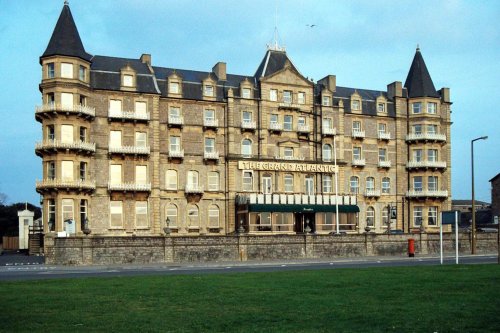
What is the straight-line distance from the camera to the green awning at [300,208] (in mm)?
58812

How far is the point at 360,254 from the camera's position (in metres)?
49.3

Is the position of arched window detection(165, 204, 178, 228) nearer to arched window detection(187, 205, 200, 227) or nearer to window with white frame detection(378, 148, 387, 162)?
arched window detection(187, 205, 200, 227)

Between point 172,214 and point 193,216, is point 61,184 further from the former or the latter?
point 193,216

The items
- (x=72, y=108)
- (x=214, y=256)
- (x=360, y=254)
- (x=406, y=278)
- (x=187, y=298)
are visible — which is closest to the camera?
(x=187, y=298)

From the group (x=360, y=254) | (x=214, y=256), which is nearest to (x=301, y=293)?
(x=214, y=256)

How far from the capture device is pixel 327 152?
66438 millimetres

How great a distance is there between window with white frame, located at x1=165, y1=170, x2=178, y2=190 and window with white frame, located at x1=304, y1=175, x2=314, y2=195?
14.1 metres

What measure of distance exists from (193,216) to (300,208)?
10608 millimetres

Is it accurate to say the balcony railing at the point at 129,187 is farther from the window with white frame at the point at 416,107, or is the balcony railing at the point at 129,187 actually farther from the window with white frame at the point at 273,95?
the window with white frame at the point at 416,107

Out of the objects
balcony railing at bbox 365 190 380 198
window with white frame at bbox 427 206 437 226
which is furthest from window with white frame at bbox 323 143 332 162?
window with white frame at bbox 427 206 437 226

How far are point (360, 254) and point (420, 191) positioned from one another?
22527 mm

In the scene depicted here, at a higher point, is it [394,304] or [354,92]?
[354,92]

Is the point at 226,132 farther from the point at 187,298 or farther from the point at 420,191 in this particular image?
the point at 187,298

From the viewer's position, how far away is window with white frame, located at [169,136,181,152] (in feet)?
195
